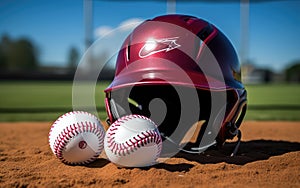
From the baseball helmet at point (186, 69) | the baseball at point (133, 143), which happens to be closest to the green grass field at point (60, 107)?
the baseball helmet at point (186, 69)

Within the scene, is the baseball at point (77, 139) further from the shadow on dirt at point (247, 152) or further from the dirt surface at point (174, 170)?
the shadow on dirt at point (247, 152)

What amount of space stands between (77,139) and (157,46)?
1.03 m

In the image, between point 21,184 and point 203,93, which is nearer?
point 21,184

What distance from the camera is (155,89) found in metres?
3.46

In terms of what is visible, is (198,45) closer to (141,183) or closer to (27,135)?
(141,183)

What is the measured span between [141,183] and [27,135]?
285 cm

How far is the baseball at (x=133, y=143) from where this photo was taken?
95.1 inches

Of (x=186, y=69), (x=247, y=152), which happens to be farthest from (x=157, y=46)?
(x=247, y=152)

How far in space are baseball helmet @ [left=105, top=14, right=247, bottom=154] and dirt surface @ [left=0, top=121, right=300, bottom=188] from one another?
0.28m

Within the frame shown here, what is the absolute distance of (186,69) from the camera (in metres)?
2.71

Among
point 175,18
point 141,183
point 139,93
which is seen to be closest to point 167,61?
point 175,18

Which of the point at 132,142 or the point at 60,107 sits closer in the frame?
the point at 132,142

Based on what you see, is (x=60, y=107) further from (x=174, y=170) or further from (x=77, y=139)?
(x=174, y=170)

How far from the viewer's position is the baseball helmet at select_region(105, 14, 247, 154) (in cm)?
268
